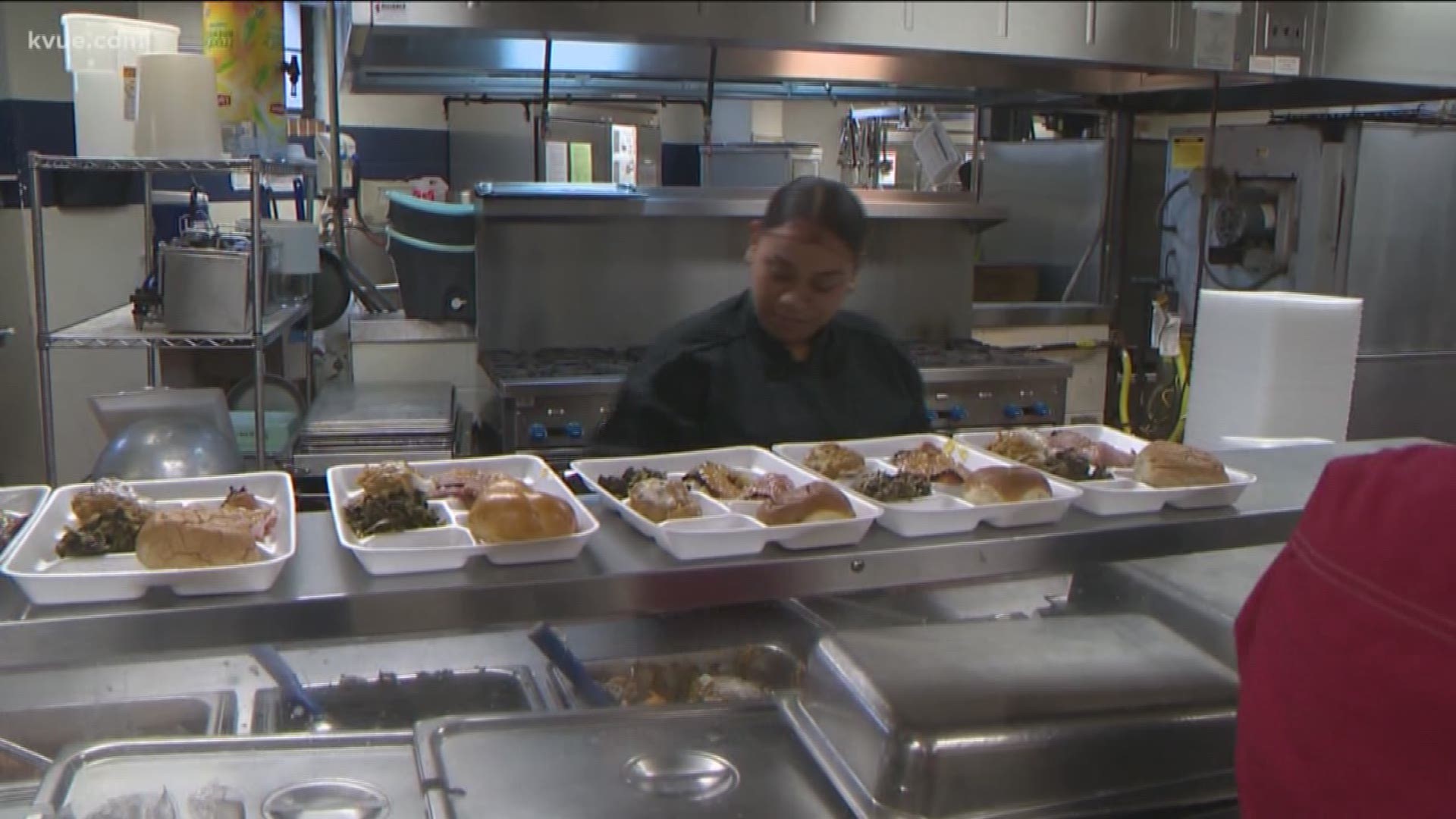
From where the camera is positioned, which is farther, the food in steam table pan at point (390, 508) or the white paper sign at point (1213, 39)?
the food in steam table pan at point (390, 508)

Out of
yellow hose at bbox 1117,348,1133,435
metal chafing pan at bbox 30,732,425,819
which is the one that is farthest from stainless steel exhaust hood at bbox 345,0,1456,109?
yellow hose at bbox 1117,348,1133,435

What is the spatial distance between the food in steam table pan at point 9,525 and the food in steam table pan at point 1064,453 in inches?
42.9

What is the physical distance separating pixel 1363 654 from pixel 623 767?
2.22 ft

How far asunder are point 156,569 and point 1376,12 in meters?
1.18

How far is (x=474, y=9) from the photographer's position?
32.4 inches

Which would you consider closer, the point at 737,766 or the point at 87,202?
the point at 737,766

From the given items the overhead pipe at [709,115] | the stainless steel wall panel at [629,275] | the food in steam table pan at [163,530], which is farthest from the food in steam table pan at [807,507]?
Answer: the stainless steel wall panel at [629,275]

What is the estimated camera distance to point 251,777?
3.90 feet

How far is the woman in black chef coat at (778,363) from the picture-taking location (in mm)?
2389

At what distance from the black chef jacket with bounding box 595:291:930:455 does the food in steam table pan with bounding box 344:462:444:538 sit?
1092mm

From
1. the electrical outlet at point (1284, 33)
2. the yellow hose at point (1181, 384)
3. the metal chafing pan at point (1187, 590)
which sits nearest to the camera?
the electrical outlet at point (1284, 33)

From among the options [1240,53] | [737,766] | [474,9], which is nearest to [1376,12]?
[1240,53]

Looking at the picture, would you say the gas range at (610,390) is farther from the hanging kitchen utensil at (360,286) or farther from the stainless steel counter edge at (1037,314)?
the hanging kitchen utensil at (360,286)

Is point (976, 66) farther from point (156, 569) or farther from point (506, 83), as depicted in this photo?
point (506, 83)
